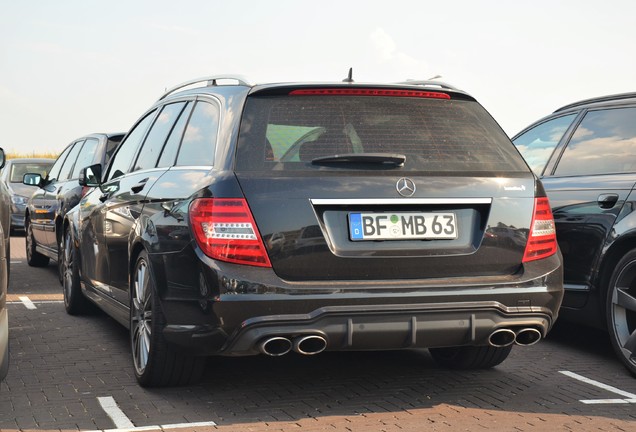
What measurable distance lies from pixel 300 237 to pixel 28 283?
7.44m

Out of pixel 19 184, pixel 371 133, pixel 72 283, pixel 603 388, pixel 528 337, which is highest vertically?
pixel 371 133

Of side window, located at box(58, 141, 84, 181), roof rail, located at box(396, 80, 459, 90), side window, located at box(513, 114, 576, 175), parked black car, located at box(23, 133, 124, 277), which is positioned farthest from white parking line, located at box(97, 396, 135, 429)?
side window, located at box(58, 141, 84, 181)

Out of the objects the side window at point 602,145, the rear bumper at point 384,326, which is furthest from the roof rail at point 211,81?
the side window at point 602,145

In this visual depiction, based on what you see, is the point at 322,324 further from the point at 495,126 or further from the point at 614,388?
the point at 614,388

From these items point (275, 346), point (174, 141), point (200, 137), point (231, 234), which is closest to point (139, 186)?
point (174, 141)

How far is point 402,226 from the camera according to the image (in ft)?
16.5

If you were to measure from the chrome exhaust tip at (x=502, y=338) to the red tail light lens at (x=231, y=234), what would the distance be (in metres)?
1.26

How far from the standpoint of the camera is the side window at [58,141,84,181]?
12.3 m

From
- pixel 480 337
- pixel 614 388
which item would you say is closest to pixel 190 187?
pixel 480 337

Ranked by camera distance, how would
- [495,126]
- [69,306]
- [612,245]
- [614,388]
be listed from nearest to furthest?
1. [495,126]
2. [614,388]
3. [612,245]
4. [69,306]

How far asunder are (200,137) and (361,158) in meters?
1.10

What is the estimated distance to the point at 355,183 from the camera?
501 cm

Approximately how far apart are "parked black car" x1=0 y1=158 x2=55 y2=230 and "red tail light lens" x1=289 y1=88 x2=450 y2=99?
1534 centimetres

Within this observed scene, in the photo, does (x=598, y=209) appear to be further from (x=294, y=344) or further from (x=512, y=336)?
(x=294, y=344)
